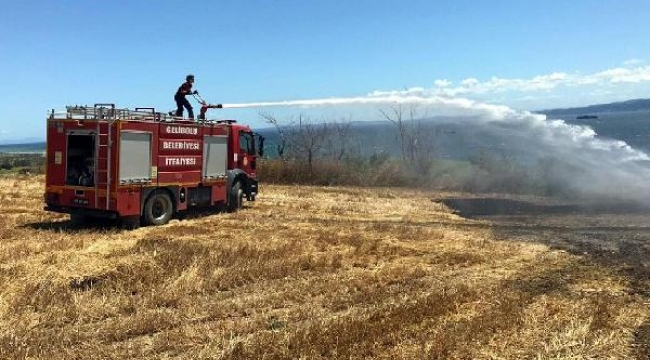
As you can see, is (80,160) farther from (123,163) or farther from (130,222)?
(130,222)

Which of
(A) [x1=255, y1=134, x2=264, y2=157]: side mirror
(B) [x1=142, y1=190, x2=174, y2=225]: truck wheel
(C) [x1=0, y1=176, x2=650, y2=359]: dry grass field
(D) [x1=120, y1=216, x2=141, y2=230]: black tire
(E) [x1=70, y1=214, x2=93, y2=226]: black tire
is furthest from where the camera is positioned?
(A) [x1=255, y1=134, x2=264, y2=157]: side mirror

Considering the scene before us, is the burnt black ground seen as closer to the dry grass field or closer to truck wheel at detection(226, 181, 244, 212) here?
the dry grass field

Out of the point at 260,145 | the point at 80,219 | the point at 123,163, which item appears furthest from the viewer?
the point at 260,145

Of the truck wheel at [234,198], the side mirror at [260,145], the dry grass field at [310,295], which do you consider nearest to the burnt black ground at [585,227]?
the dry grass field at [310,295]

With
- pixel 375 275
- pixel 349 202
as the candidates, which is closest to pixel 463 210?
pixel 349 202

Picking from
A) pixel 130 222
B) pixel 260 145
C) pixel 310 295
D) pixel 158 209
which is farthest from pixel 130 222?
pixel 310 295

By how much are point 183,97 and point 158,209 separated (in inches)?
142

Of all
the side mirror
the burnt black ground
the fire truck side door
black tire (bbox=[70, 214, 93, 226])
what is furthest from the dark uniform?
the burnt black ground

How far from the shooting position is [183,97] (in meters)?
17.1

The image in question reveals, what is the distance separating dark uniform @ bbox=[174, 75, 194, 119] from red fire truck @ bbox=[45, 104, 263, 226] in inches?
40.9

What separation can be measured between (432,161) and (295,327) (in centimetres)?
3121

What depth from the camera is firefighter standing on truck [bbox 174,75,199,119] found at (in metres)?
17.0

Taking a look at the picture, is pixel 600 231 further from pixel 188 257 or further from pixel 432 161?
pixel 432 161

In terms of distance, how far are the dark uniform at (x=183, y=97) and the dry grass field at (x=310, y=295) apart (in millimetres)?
4057
